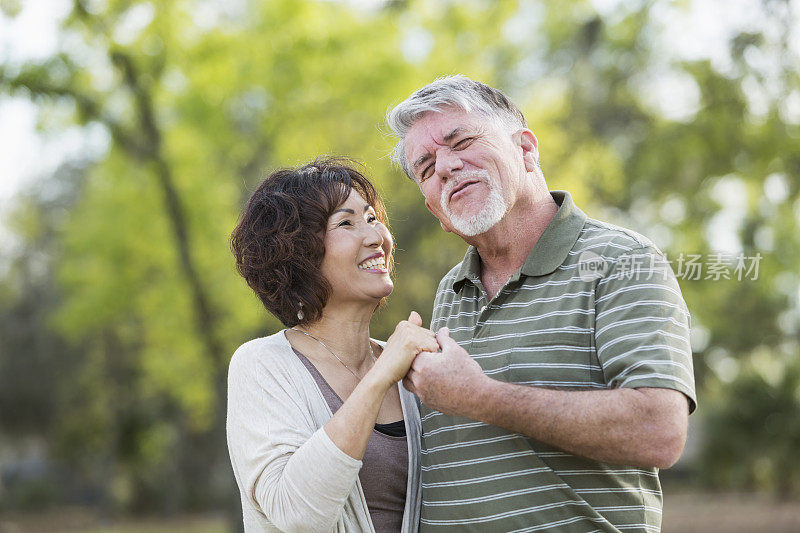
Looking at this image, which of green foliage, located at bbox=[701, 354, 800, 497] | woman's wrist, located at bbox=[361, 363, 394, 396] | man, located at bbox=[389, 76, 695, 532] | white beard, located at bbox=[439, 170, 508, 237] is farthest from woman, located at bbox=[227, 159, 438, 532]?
green foliage, located at bbox=[701, 354, 800, 497]

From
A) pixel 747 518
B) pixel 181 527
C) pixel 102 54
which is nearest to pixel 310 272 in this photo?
pixel 102 54

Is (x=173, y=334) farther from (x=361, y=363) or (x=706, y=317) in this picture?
(x=361, y=363)

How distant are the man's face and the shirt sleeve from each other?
541 mm

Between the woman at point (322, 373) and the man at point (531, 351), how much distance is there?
0.15m

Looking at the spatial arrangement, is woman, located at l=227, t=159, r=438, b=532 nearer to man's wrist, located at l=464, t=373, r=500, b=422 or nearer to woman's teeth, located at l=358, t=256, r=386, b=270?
woman's teeth, located at l=358, t=256, r=386, b=270

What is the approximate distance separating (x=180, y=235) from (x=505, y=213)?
1028 cm

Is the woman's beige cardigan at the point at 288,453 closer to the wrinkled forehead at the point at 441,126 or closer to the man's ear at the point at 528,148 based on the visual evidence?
the wrinkled forehead at the point at 441,126

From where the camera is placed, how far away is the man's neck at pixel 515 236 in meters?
2.86

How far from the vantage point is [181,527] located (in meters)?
21.0

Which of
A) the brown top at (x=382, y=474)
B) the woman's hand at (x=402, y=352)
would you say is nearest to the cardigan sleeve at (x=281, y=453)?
the brown top at (x=382, y=474)

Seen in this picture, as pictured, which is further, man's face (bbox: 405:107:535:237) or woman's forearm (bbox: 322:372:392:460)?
man's face (bbox: 405:107:535:237)

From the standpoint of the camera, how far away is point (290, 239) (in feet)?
9.96

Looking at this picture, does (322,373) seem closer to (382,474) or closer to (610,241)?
(382,474)

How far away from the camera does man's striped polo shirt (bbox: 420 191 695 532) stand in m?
2.30
